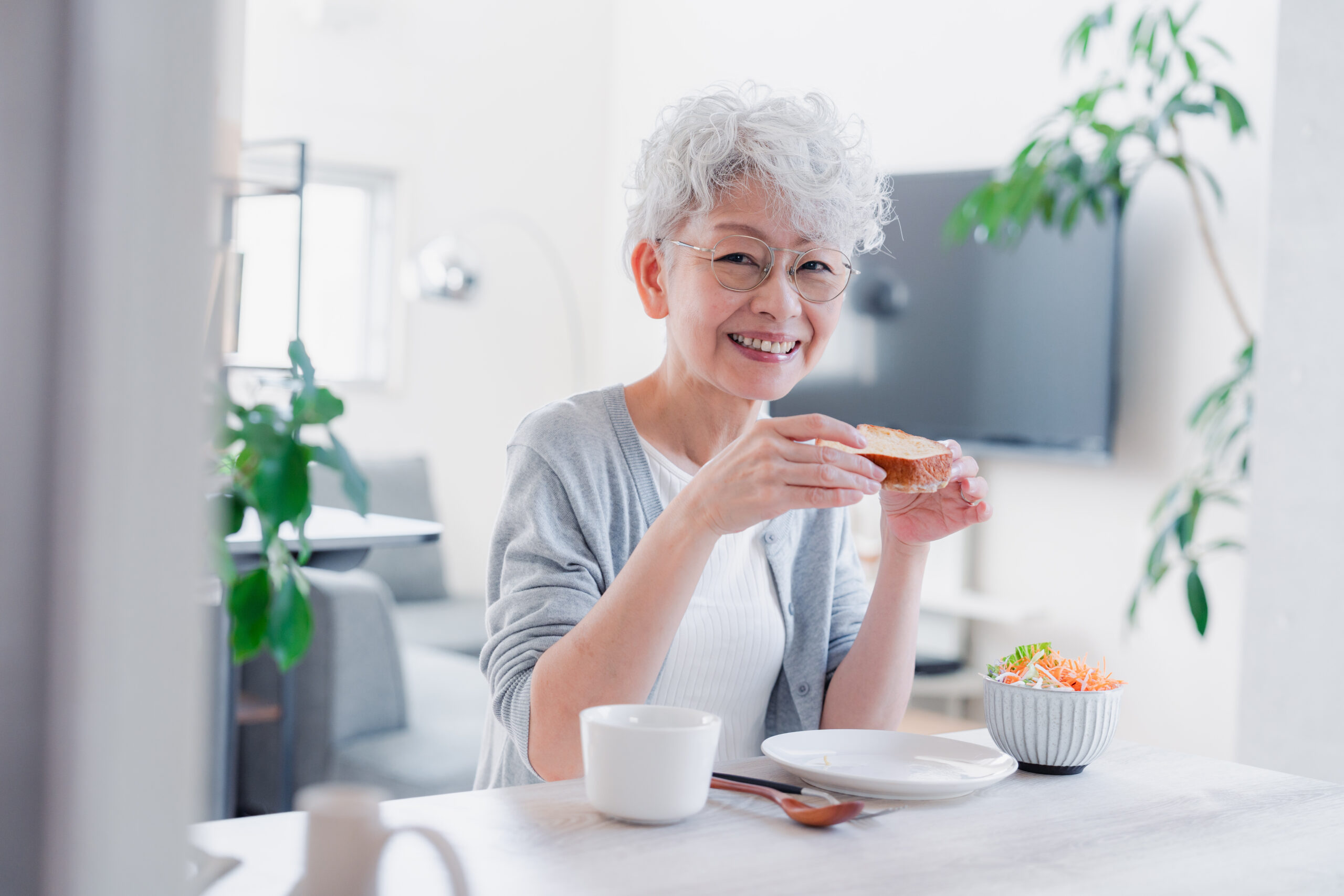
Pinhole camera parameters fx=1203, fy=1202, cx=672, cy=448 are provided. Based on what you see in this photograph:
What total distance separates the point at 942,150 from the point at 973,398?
0.84 m

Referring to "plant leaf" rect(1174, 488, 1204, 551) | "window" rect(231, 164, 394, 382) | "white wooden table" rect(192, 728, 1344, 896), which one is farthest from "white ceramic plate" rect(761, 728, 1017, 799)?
"window" rect(231, 164, 394, 382)

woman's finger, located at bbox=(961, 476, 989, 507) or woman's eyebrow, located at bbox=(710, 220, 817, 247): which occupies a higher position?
woman's eyebrow, located at bbox=(710, 220, 817, 247)

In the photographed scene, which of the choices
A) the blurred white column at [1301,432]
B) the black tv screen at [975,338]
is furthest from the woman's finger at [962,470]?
the black tv screen at [975,338]

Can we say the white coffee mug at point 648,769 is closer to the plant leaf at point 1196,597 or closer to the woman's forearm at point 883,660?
the woman's forearm at point 883,660

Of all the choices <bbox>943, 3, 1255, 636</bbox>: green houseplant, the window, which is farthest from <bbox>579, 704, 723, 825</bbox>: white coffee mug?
the window

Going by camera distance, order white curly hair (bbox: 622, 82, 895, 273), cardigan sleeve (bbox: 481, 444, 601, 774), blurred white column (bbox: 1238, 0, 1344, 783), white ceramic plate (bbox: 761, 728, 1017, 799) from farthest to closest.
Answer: blurred white column (bbox: 1238, 0, 1344, 783)
white curly hair (bbox: 622, 82, 895, 273)
cardigan sleeve (bbox: 481, 444, 601, 774)
white ceramic plate (bbox: 761, 728, 1017, 799)

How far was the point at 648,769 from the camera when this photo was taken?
0.78 m

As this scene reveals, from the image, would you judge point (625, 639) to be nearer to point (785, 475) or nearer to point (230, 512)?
point (785, 475)

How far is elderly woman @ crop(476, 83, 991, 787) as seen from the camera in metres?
1.08

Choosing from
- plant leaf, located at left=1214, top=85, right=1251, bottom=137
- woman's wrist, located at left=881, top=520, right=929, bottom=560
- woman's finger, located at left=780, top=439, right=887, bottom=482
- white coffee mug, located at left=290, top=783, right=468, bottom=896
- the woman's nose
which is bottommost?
white coffee mug, located at left=290, top=783, right=468, bottom=896

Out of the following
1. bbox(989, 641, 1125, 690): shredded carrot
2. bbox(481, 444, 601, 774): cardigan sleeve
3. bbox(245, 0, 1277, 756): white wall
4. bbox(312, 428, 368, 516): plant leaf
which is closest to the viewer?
bbox(312, 428, 368, 516): plant leaf

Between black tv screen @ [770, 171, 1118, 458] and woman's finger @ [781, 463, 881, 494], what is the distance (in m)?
2.37

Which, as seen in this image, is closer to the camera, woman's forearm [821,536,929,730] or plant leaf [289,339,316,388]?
plant leaf [289,339,316,388]

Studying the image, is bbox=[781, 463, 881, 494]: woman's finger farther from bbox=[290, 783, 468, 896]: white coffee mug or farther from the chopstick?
bbox=[290, 783, 468, 896]: white coffee mug
